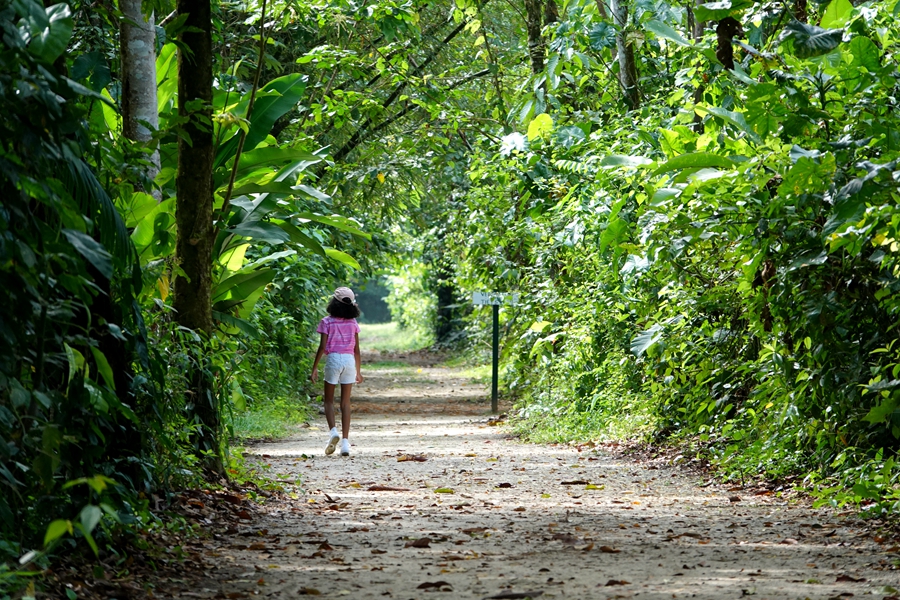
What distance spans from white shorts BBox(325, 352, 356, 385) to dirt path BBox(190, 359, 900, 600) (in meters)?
1.17

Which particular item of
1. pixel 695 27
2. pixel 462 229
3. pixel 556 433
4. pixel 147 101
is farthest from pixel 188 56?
pixel 462 229

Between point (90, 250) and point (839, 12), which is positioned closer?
point (90, 250)

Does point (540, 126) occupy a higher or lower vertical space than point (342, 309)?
higher

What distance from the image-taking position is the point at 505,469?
994 cm

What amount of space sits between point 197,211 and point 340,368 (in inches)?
172

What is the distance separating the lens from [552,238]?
14523 mm

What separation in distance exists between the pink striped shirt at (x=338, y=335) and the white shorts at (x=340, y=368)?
6 centimetres

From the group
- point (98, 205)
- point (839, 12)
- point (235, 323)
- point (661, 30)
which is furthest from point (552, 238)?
point (98, 205)

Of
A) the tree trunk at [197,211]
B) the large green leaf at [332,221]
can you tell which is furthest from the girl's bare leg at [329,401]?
the tree trunk at [197,211]

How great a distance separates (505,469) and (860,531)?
4.36 metres

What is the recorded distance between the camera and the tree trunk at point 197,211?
276 inches

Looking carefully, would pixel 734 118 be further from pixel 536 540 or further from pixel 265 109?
pixel 265 109

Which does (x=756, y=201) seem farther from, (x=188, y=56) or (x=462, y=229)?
(x=462, y=229)

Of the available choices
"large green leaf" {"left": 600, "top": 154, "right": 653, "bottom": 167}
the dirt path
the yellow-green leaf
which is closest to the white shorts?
the dirt path
